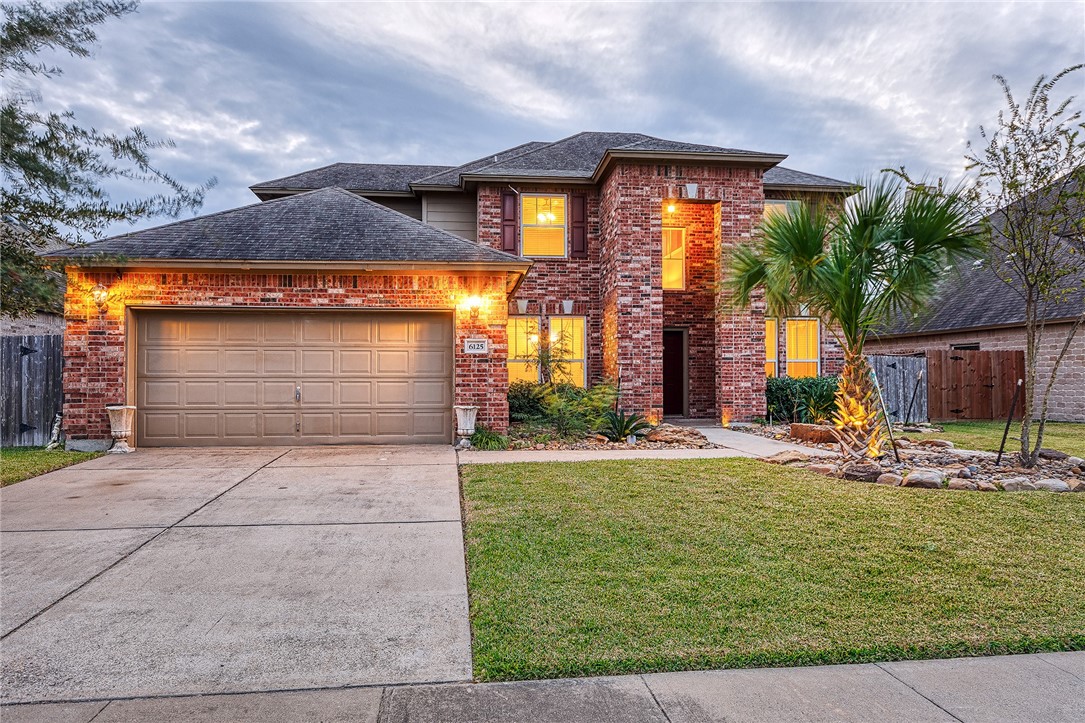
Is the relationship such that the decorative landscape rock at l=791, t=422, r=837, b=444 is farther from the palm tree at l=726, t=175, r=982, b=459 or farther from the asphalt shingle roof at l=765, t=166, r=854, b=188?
the asphalt shingle roof at l=765, t=166, r=854, b=188

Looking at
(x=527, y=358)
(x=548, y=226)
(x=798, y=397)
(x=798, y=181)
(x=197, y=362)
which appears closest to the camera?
(x=197, y=362)

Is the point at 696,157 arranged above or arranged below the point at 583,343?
above

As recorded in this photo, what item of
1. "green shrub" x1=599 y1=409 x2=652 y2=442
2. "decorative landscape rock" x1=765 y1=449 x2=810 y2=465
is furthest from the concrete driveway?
"decorative landscape rock" x1=765 y1=449 x2=810 y2=465

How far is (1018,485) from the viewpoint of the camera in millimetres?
6156

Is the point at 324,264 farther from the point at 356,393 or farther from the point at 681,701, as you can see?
the point at 681,701

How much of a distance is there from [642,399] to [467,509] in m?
7.53

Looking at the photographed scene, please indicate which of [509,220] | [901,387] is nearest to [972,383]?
[901,387]

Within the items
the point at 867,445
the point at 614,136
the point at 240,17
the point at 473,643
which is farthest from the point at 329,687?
→ the point at 614,136

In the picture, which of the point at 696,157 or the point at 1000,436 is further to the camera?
the point at 696,157

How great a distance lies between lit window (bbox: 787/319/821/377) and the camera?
1441 centimetres

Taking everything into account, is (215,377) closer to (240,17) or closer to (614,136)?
(240,17)

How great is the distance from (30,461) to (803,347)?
1541cm

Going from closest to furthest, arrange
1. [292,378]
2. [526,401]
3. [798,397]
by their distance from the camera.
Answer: [292,378], [526,401], [798,397]

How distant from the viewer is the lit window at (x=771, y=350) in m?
14.2
